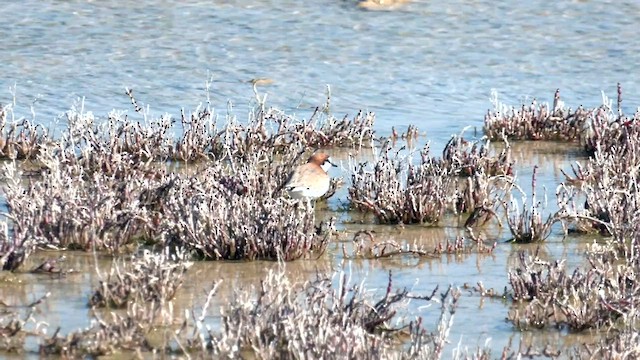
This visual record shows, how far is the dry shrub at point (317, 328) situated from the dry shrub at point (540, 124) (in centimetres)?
537

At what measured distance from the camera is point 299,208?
780 cm

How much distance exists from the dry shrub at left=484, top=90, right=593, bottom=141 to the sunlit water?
6.5 inches

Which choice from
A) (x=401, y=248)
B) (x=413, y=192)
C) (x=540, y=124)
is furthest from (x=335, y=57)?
(x=401, y=248)

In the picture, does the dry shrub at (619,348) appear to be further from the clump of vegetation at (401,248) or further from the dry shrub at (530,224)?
the dry shrub at (530,224)

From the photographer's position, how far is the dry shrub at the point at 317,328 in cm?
504

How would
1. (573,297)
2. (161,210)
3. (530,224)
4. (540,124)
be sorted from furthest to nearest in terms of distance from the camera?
(540,124) → (161,210) → (530,224) → (573,297)

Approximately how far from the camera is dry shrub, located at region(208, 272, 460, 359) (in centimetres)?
504

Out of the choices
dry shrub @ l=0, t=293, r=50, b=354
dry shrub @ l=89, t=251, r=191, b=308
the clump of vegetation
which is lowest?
the clump of vegetation

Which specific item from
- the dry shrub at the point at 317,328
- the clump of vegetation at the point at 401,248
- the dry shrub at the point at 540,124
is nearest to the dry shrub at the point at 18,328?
the dry shrub at the point at 317,328

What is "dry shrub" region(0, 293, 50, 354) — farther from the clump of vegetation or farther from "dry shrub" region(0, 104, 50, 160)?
"dry shrub" region(0, 104, 50, 160)

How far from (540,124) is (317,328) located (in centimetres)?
623

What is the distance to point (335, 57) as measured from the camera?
14.7 m

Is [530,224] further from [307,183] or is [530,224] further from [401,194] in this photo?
[307,183]

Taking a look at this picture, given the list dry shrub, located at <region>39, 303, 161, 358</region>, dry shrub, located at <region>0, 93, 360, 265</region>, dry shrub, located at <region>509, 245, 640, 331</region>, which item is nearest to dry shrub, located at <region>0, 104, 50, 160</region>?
dry shrub, located at <region>0, 93, 360, 265</region>
